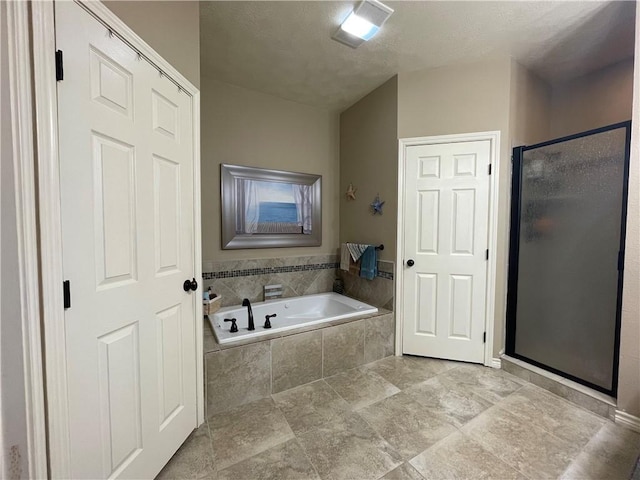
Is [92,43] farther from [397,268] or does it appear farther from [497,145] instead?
[497,145]

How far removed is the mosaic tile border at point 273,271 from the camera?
Answer: 2.66 meters

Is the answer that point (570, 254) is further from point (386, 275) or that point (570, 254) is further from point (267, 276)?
point (267, 276)

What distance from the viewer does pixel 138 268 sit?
117cm

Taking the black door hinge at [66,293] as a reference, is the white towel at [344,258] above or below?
below

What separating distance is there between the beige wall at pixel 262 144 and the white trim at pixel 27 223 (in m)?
1.84

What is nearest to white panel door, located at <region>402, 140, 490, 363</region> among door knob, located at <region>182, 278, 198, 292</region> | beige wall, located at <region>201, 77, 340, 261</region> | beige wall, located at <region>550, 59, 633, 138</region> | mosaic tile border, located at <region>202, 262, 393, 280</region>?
mosaic tile border, located at <region>202, 262, 393, 280</region>

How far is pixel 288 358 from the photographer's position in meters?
2.03

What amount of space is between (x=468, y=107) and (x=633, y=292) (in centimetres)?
174

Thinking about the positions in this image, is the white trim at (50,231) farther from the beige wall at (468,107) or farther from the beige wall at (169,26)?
the beige wall at (468,107)

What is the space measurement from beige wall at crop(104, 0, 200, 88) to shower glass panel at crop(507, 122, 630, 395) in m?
2.55

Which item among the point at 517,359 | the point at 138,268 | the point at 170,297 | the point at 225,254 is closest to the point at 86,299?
the point at 138,268

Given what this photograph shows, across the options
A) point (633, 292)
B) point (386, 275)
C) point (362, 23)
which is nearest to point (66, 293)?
point (362, 23)

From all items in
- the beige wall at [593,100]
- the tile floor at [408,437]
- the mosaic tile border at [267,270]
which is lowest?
the tile floor at [408,437]

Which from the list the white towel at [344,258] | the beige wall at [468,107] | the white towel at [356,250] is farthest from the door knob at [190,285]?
the beige wall at [468,107]
